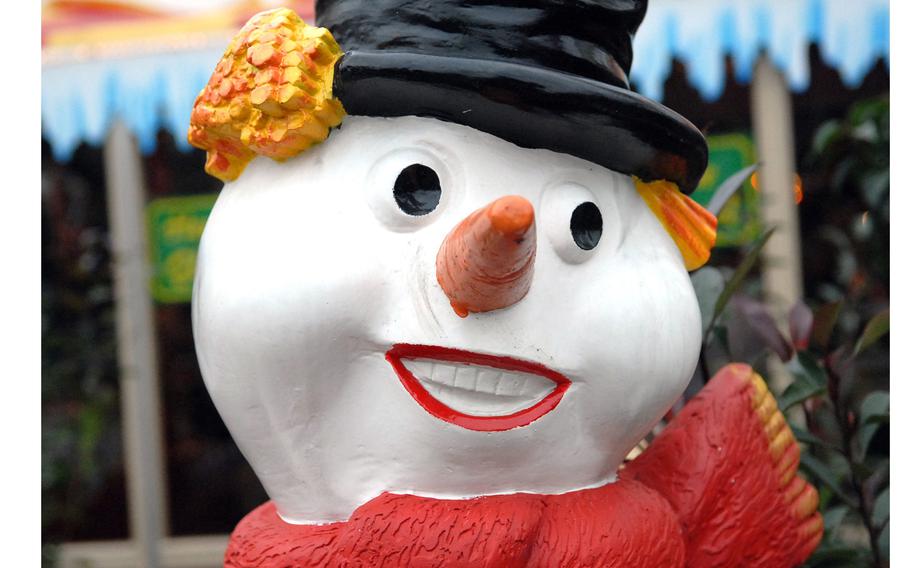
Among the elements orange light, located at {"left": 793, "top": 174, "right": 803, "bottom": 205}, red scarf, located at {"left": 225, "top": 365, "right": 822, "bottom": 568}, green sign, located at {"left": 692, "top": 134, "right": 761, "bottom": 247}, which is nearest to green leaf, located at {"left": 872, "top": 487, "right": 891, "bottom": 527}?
red scarf, located at {"left": 225, "top": 365, "right": 822, "bottom": 568}

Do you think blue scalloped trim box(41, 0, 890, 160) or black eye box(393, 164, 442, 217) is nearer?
black eye box(393, 164, 442, 217)

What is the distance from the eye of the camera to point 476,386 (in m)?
1.17

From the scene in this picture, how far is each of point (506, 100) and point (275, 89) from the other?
0.27m

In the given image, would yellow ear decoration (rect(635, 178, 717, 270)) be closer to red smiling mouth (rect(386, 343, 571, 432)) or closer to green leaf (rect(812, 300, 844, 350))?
red smiling mouth (rect(386, 343, 571, 432))

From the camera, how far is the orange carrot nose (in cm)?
98

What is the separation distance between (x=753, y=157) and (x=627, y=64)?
8.41 ft

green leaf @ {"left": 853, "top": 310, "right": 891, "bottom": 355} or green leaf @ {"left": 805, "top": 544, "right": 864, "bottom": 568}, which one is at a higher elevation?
green leaf @ {"left": 853, "top": 310, "right": 891, "bottom": 355}

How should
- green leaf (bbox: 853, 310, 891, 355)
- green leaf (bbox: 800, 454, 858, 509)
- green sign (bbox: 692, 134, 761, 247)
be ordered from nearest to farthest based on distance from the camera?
green leaf (bbox: 853, 310, 891, 355), green leaf (bbox: 800, 454, 858, 509), green sign (bbox: 692, 134, 761, 247)

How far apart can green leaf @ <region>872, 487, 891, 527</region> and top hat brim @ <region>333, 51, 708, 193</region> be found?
96cm

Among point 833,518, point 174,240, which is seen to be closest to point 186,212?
point 174,240

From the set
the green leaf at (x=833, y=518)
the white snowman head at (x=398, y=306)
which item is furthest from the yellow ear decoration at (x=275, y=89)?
the green leaf at (x=833, y=518)

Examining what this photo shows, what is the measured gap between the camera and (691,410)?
1.41 meters

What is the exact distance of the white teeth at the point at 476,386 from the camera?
1.17m

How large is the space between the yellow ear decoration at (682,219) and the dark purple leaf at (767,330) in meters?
0.43
